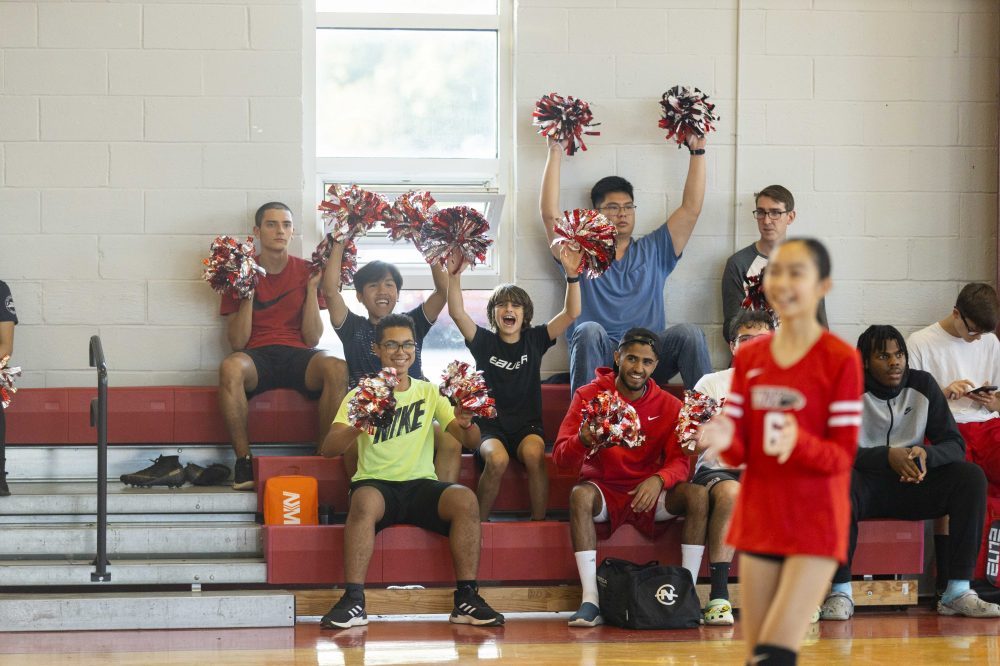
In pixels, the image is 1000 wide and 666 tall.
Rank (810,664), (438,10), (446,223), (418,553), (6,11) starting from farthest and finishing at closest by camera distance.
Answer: (438,10), (6,11), (446,223), (418,553), (810,664)

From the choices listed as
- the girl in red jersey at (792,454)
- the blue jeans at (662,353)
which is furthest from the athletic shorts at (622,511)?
the girl in red jersey at (792,454)

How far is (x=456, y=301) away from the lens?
588cm

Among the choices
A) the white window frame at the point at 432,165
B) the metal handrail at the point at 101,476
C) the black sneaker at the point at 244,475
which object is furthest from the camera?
the white window frame at the point at 432,165

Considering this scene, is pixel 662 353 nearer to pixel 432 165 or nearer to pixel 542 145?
pixel 542 145

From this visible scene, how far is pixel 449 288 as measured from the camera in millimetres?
5895

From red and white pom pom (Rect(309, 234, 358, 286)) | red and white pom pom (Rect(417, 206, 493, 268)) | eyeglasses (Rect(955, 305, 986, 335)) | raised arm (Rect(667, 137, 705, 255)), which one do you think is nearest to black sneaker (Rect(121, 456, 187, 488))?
red and white pom pom (Rect(309, 234, 358, 286))

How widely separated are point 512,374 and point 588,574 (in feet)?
3.59

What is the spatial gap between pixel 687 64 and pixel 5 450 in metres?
4.06

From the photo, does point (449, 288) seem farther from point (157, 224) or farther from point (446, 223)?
point (157, 224)

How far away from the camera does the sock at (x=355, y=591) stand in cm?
489

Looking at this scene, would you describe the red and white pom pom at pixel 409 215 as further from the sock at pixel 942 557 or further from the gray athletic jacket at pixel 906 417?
the sock at pixel 942 557

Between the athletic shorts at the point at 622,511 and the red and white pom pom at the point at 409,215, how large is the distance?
5.26ft

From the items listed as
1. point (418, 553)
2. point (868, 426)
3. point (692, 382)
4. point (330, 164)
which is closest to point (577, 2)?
point (330, 164)

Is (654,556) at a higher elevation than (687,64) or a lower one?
lower
